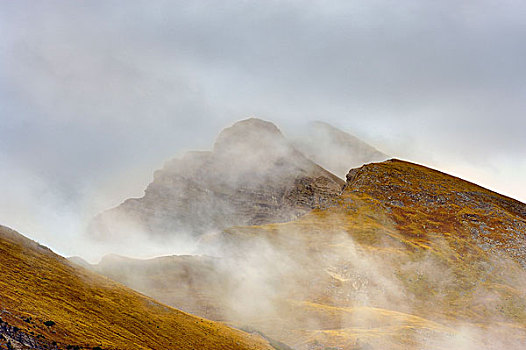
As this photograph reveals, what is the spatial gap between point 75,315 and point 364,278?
365 ft

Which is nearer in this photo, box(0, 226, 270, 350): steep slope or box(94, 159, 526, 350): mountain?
box(0, 226, 270, 350): steep slope

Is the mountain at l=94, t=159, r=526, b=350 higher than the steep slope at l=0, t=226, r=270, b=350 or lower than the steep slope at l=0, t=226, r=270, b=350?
higher

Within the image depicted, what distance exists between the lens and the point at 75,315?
5350 cm

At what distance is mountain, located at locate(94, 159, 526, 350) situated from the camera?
116 meters

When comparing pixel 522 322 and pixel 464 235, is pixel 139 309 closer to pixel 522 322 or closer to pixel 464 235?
pixel 522 322

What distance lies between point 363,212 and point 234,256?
64.0 metres

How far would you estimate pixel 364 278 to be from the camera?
146 metres

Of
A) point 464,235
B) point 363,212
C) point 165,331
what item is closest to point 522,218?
point 464,235

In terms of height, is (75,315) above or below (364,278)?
below

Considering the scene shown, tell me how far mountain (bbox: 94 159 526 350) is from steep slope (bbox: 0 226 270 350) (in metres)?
38.8

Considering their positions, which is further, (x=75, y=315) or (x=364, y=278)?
(x=364, y=278)

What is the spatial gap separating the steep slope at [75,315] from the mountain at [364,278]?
38.8m

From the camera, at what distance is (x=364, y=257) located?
516 feet

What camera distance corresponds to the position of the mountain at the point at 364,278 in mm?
116125
